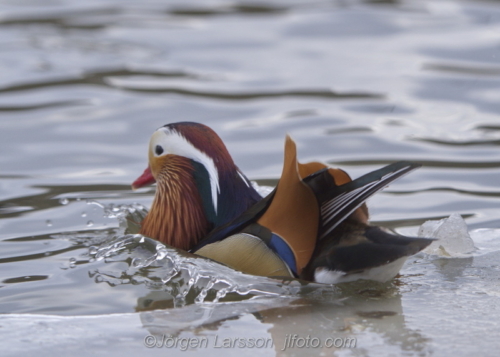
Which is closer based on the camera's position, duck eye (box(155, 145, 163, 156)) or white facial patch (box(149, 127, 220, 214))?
white facial patch (box(149, 127, 220, 214))

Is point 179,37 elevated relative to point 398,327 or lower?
elevated

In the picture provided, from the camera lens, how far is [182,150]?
12.5ft

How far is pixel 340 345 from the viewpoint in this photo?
2576mm

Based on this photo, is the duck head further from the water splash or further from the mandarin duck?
the water splash

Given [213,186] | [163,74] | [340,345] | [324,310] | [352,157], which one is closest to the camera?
[340,345]

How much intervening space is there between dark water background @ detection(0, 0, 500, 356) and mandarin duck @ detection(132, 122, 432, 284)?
0.11m

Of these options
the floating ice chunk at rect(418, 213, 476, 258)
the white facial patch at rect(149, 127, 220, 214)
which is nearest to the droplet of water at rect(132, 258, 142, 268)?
the white facial patch at rect(149, 127, 220, 214)

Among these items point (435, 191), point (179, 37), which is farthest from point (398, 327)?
point (179, 37)

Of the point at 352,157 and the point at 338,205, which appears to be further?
the point at 352,157

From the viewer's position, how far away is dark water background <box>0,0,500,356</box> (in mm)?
2869

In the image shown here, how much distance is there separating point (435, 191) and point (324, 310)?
2282 mm

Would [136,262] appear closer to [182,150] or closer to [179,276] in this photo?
[179,276]

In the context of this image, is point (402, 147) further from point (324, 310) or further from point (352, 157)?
point (324, 310)

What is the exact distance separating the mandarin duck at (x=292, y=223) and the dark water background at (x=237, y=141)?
4.2 inches
